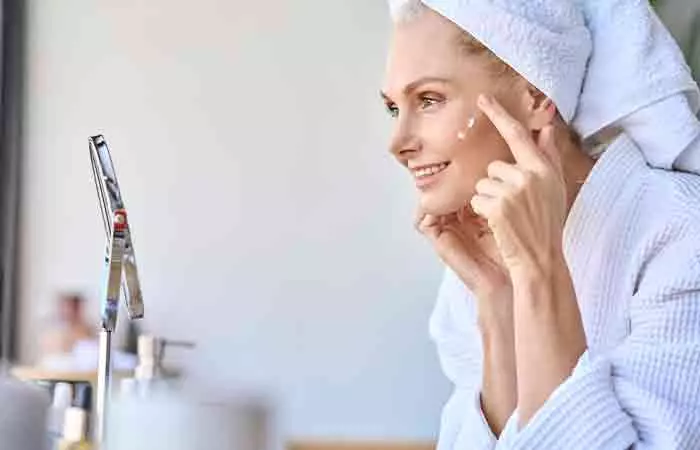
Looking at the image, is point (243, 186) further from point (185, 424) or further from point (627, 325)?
point (185, 424)

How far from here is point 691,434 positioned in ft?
2.31

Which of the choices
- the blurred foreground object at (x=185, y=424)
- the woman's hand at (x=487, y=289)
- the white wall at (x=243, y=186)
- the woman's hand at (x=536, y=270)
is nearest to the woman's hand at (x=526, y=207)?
the woman's hand at (x=536, y=270)

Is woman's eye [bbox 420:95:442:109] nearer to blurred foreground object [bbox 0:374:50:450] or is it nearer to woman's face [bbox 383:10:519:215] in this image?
woman's face [bbox 383:10:519:215]

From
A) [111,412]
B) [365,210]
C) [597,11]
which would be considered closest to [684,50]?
[597,11]

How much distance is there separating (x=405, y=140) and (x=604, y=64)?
0.18m

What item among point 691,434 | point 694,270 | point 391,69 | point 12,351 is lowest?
point 12,351

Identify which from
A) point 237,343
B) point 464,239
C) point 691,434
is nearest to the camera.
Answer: point 691,434

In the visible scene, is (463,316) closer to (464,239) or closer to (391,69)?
(464,239)

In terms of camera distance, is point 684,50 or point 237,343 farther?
point 237,343

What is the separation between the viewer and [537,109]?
88cm

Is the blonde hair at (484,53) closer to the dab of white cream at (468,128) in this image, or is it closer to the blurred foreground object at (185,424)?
the dab of white cream at (468,128)

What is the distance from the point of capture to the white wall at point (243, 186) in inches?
81.4

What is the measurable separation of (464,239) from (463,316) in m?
0.09

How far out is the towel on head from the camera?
845 millimetres
